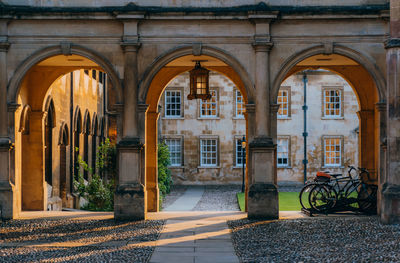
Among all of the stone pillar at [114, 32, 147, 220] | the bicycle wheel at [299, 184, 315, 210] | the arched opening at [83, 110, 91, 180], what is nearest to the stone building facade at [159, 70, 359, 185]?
the arched opening at [83, 110, 91, 180]

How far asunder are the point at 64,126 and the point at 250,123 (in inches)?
342

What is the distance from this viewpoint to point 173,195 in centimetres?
2872

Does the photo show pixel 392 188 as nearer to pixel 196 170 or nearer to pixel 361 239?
pixel 361 239

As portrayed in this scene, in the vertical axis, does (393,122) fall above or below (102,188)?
above

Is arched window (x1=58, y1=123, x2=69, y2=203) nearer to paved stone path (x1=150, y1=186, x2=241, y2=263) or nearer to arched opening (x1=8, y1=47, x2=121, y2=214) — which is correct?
arched opening (x1=8, y1=47, x2=121, y2=214)

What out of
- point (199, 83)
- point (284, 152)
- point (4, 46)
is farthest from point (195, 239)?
point (284, 152)

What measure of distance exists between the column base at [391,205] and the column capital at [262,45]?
14.0 feet

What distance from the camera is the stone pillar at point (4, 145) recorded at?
46.6 ft

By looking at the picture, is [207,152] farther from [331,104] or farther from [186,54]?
[186,54]

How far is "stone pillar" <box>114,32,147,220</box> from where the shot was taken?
14258 millimetres

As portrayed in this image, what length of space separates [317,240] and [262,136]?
152 inches

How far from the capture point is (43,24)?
567 inches

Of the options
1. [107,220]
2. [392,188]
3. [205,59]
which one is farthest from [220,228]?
[205,59]

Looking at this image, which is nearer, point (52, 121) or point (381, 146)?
point (381, 146)
